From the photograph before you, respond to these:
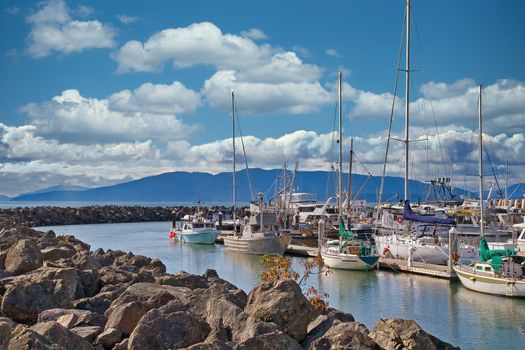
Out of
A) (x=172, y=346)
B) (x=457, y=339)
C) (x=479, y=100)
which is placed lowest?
(x=457, y=339)

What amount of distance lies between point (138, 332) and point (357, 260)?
33.6 m

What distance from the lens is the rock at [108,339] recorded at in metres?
13.2

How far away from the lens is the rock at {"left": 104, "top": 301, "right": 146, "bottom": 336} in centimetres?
1384

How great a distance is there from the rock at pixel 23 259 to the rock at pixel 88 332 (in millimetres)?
8061

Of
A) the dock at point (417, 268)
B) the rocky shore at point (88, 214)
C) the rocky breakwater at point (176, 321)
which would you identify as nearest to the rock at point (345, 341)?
the rocky breakwater at point (176, 321)

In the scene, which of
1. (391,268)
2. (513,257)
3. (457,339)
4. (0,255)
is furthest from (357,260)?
(0,255)

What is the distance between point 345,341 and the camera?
1202 cm

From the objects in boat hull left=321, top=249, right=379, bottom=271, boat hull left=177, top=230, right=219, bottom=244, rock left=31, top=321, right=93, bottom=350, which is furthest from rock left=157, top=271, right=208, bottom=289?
boat hull left=177, top=230, right=219, bottom=244

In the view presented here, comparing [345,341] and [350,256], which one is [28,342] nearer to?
[345,341]

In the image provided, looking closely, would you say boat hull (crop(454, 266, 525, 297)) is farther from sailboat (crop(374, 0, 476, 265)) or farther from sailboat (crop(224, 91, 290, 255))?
sailboat (crop(224, 91, 290, 255))

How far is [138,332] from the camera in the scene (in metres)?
12.3

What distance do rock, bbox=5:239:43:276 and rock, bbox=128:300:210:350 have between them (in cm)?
979

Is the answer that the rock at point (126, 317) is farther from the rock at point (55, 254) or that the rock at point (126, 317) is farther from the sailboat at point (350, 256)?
the sailboat at point (350, 256)

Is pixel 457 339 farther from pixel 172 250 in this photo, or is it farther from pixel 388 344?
pixel 172 250
